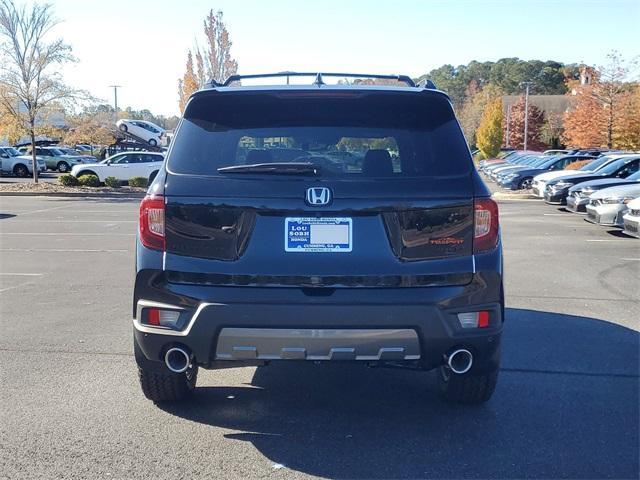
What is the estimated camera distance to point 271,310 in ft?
12.6

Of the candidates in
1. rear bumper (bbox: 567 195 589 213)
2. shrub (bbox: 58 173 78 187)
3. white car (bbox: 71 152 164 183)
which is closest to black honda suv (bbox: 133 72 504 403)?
rear bumper (bbox: 567 195 589 213)

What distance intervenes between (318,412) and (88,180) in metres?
26.9

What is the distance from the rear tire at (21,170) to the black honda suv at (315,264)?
4002cm

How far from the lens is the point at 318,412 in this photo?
186 inches

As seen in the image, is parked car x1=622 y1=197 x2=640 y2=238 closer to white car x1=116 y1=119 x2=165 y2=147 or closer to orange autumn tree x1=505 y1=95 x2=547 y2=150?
white car x1=116 y1=119 x2=165 y2=147

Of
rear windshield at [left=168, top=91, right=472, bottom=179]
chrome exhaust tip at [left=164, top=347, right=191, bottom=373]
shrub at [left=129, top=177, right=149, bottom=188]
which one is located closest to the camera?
chrome exhaust tip at [left=164, top=347, right=191, bottom=373]

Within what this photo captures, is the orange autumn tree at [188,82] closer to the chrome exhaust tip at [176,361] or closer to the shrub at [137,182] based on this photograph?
the shrub at [137,182]

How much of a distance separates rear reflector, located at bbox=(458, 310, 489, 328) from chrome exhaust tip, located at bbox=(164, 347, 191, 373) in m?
1.56

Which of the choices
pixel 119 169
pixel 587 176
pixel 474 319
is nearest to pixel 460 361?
pixel 474 319

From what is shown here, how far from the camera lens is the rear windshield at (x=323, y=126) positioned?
418cm

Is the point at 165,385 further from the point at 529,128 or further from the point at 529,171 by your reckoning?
the point at 529,128

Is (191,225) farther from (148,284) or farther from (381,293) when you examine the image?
(381,293)

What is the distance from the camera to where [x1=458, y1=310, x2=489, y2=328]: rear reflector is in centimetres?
395

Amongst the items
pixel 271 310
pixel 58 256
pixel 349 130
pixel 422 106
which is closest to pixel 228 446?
pixel 271 310
